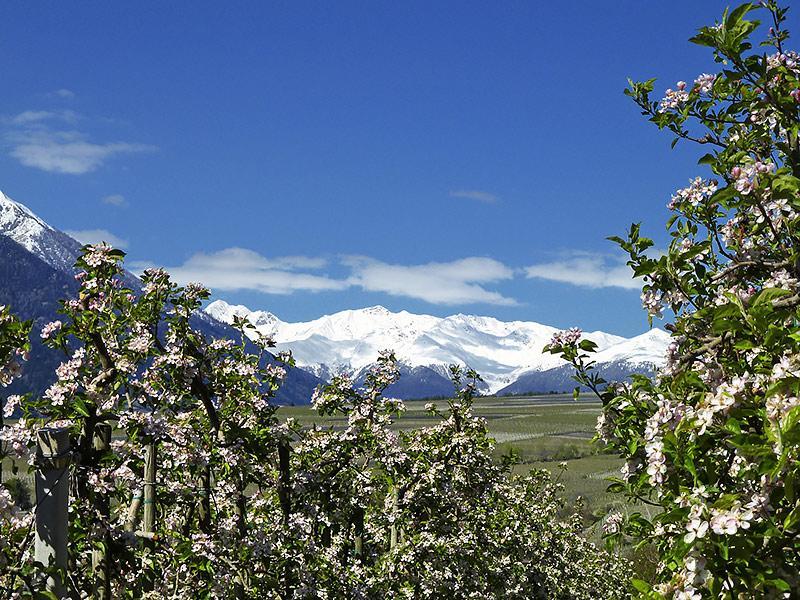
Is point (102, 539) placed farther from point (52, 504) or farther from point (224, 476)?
point (224, 476)

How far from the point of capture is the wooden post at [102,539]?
6.09 m

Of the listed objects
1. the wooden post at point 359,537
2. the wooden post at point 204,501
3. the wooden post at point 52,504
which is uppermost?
the wooden post at point 52,504

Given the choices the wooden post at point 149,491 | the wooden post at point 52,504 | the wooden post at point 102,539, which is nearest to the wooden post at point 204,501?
the wooden post at point 149,491

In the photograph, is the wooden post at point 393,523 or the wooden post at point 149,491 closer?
the wooden post at point 149,491

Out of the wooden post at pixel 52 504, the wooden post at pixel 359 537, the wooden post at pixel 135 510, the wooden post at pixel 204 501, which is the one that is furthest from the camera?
the wooden post at pixel 359 537

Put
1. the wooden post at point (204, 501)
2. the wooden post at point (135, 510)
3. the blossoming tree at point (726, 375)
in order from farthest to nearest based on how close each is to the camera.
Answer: the wooden post at point (204, 501)
the wooden post at point (135, 510)
the blossoming tree at point (726, 375)

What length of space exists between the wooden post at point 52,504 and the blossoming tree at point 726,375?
3.59 meters

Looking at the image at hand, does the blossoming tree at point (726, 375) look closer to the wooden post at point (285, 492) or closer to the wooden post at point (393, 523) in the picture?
the wooden post at point (285, 492)

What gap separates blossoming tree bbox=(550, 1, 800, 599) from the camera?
10.2 feet

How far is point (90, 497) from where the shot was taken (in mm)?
6020

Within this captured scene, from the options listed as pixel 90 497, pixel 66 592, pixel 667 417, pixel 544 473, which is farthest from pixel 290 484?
pixel 544 473

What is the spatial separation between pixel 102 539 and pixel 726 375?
16.2 feet

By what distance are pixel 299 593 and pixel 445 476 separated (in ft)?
14.8

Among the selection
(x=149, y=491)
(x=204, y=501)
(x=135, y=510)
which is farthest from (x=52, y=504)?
(x=204, y=501)
